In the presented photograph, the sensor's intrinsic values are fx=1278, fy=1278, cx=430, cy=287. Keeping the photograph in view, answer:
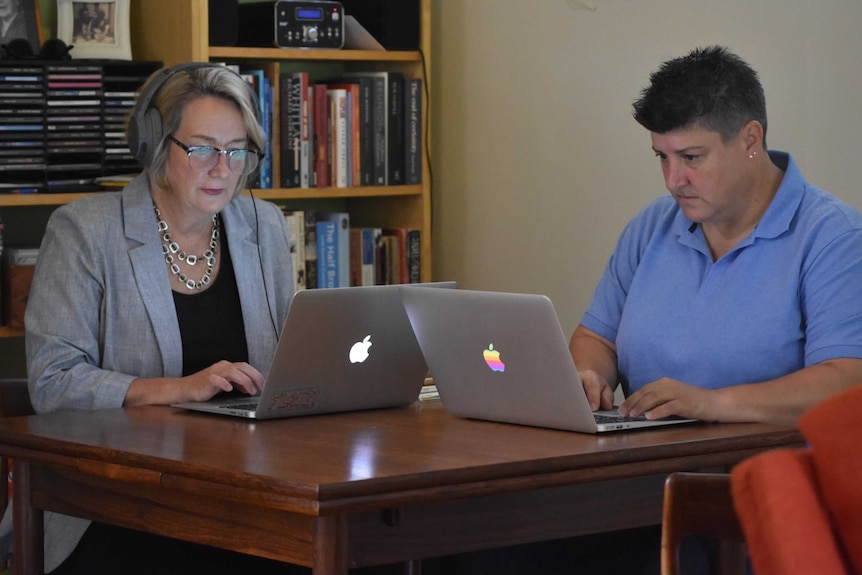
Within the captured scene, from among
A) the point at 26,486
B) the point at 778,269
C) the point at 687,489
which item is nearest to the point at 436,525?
the point at 687,489

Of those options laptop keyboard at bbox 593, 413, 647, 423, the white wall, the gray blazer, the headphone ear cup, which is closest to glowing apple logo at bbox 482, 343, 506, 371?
laptop keyboard at bbox 593, 413, 647, 423

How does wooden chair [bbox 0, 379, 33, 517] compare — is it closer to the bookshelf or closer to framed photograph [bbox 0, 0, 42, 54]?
the bookshelf

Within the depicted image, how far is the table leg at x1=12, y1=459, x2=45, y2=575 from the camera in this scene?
77.3 inches

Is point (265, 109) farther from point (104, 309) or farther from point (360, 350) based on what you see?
point (360, 350)

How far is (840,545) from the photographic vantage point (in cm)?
97

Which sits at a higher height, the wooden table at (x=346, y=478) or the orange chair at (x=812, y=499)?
the orange chair at (x=812, y=499)

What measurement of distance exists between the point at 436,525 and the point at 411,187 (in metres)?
2.25

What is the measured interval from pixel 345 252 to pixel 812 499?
9.32 ft

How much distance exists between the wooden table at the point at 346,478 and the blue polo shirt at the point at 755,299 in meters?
0.22

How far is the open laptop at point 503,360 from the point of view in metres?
1.83

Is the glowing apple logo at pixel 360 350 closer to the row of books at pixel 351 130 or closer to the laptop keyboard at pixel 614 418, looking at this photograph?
the laptop keyboard at pixel 614 418

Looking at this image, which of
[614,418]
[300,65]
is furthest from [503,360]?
[300,65]

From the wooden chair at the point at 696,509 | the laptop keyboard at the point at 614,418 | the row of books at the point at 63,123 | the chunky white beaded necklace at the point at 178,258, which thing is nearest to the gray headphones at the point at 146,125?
the chunky white beaded necklace at the point at 178,258

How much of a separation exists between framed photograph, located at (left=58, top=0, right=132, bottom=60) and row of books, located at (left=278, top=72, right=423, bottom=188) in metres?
0.45
